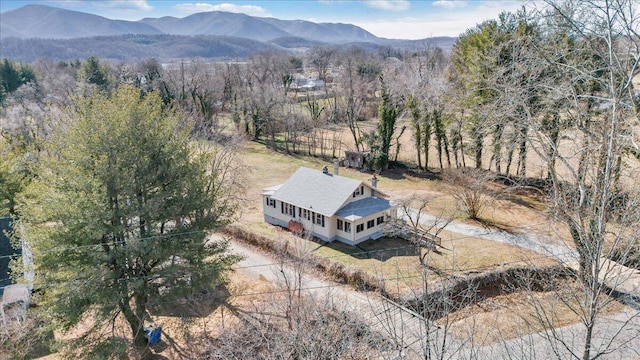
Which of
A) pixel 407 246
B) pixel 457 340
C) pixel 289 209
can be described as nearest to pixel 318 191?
pixel 289 209

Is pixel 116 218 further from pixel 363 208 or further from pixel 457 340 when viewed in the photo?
pixel 363 208

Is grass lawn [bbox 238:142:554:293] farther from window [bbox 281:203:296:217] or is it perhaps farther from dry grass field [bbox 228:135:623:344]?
window [bbox 281:203:296:217]

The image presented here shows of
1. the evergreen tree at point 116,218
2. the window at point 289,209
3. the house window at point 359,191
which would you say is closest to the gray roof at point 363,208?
the house window at point 359,191

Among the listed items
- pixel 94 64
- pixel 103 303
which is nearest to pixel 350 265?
pixel 103 303

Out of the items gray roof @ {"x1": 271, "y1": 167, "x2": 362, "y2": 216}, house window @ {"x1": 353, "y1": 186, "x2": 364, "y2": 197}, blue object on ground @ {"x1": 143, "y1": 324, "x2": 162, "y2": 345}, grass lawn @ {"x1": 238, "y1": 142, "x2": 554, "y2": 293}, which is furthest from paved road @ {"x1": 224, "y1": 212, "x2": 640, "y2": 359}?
blue object on ground @ {"x1": 143, "y1": 324, "x2": 162, "y2": 345}

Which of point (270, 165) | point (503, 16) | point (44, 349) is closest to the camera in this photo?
point (44, 349)

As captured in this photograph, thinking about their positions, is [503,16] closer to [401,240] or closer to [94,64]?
[401,240]
